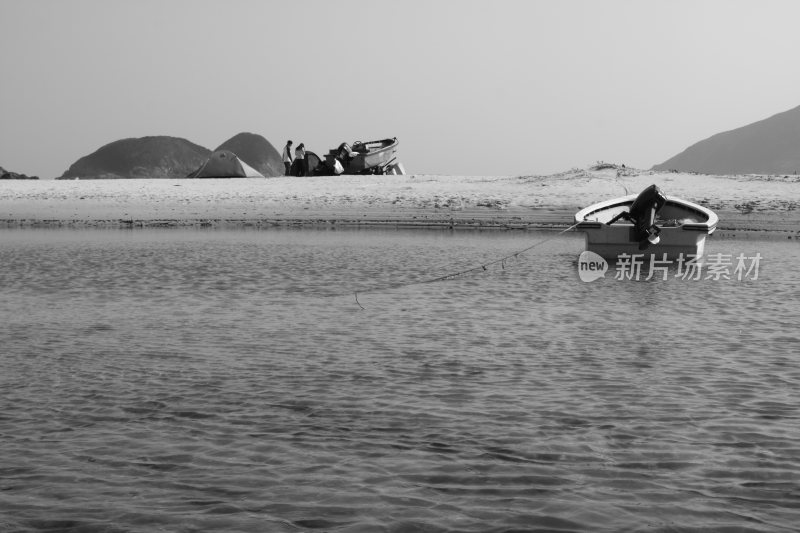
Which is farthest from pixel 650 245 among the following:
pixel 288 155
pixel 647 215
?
pixel 288 155

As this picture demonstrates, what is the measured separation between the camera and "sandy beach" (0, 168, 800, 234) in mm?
31406

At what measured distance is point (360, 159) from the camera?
43719 millimetres

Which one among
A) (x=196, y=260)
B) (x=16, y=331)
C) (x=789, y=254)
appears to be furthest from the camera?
(x=789, y=254)

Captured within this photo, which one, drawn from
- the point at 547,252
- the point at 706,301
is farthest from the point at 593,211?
the point at 706,301

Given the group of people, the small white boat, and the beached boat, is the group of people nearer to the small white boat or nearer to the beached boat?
the beached boat

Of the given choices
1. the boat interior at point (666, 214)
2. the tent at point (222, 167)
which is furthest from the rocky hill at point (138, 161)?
the boat interior at point (666, 214)

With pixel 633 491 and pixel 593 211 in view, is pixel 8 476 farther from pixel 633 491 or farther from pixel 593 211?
pixel 593 211

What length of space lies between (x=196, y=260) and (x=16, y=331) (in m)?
9.16

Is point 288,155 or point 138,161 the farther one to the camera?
point 138,161

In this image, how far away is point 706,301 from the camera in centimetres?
1501

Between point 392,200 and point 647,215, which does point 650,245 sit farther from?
point 392,200

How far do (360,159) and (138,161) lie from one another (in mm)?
51927

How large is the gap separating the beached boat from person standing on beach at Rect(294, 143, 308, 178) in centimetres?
150

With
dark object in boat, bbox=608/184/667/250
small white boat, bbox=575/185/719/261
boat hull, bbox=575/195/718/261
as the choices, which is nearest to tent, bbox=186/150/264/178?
boat hull, bbox=575/195/718/261
